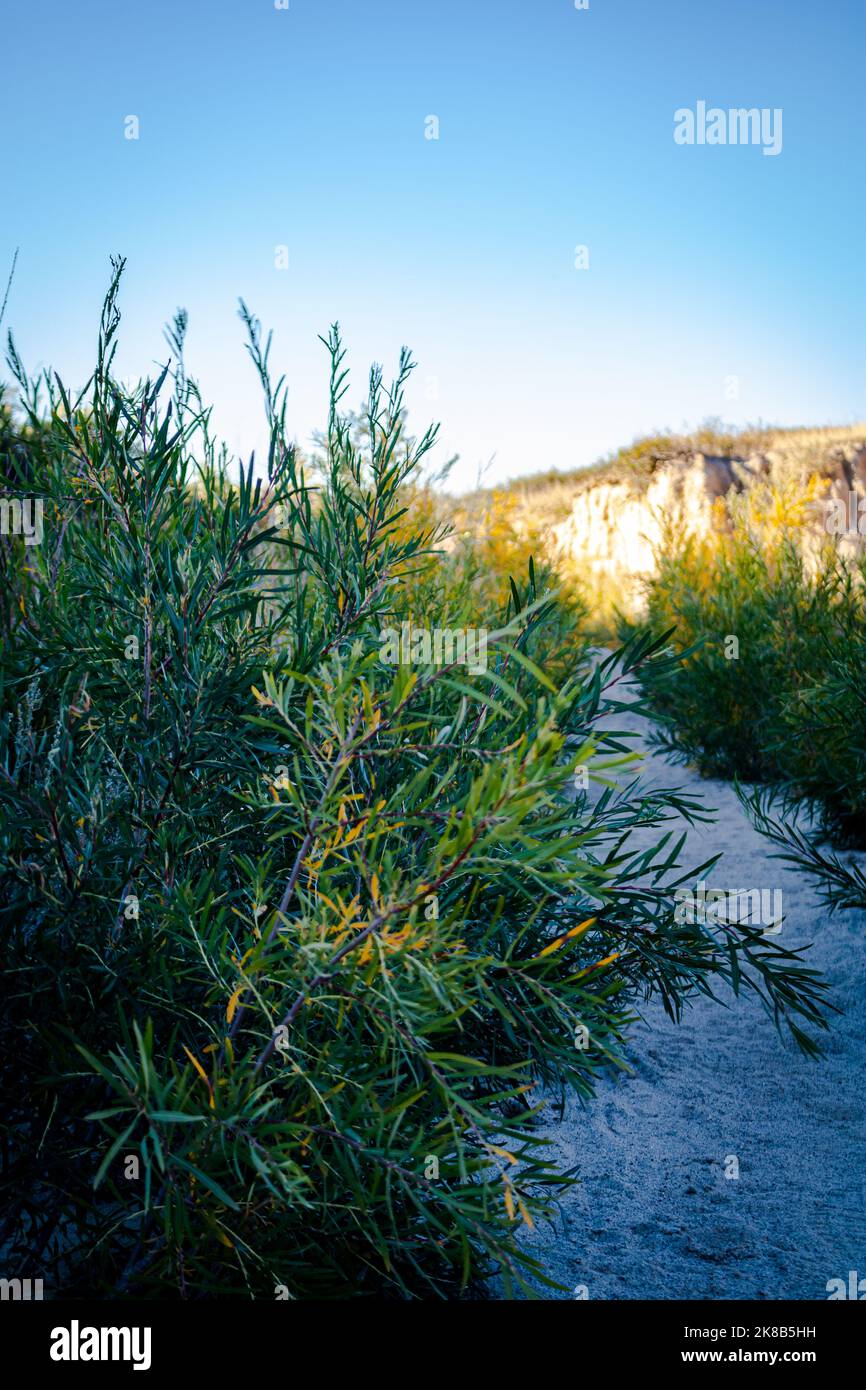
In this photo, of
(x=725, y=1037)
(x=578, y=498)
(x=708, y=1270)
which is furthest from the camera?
(x=578, y=498)

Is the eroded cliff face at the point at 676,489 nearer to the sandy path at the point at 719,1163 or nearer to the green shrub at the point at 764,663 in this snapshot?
the green shrub at the point at 764,663

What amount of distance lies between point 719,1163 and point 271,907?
1537 millimetres

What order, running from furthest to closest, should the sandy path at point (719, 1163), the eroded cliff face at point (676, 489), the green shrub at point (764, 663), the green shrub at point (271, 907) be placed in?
1. the eroded cliff face at point (676, 489)
2. the green shrub at point (764, 663)
3. the sandy path at point (719, 1163)
4. the green shrub at point (271, 907)

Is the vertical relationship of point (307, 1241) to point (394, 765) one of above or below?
below

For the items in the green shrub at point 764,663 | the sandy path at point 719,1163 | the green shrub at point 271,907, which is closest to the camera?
the green shrub at point 271,907

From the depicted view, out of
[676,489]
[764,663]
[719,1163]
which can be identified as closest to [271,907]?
[719,1163]

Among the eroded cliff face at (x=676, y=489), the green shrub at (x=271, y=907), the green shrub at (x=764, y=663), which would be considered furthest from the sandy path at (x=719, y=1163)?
the eroded cliff face at (x=676, y=489)

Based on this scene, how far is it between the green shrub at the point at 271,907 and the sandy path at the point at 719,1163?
43 centimetres

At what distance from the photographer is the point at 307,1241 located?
1158 millimetres

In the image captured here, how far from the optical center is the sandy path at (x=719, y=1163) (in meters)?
1.78

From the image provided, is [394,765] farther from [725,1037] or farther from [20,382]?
[725,1037]

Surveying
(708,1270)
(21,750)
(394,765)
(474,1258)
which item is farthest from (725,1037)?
(21,750)

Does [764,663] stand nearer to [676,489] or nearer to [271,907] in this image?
[271,907]

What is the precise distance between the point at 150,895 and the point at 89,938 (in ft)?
0.29
